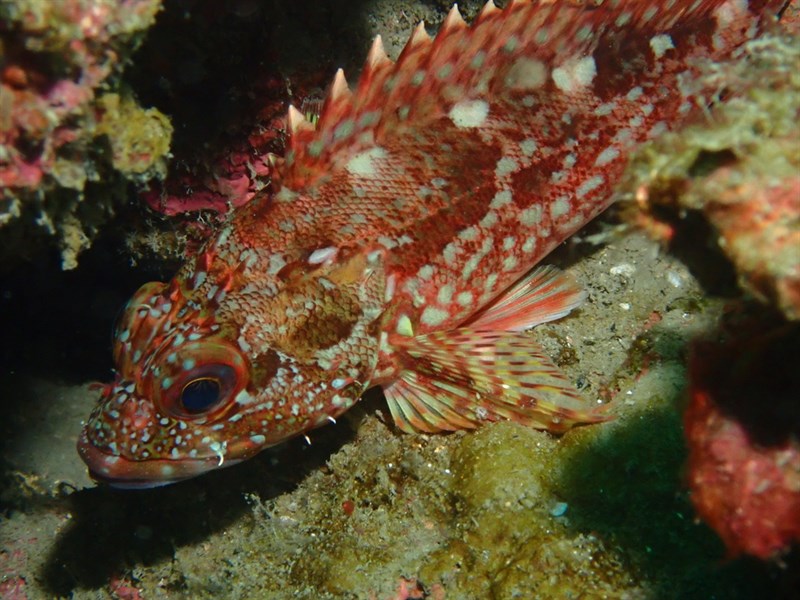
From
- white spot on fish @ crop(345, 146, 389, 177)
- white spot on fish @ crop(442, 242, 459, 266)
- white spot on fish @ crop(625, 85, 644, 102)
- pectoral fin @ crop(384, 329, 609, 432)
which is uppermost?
white spot on fish @ crop(625, 85, 644, 102)

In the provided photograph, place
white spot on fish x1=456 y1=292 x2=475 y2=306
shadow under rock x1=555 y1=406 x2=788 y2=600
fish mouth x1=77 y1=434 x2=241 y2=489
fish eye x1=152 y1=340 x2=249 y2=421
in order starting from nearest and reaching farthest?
shadow under rock x1=555 y1=406 x2=788 y2=600 < fish eye x1=152 y1=340 x2=249 y2=421 < fish mouth x1=77 y1=434 x2=241 y2=489 < white spot on fish x1=456 y1=292 x2=475 y2=306

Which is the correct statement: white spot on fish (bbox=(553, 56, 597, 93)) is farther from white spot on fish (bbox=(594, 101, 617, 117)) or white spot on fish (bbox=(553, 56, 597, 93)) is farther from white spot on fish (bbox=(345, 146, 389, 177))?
white spot on fish (bbox=(345, 146, 389, 177))

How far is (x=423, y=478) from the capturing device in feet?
12.0

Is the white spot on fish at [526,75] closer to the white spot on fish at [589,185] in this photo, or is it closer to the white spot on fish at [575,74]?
the white spot on fish at [575,74]

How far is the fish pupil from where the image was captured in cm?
319

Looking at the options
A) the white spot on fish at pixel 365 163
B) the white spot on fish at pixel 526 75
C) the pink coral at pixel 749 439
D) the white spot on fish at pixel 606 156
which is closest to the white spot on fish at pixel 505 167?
the white spot on fish at pixel 526 75

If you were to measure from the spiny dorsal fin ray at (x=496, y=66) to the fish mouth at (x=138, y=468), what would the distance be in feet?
5.52

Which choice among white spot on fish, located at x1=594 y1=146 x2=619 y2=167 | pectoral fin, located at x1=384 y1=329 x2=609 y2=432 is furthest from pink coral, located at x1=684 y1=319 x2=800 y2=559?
white spot on fish, located at x1=594 y1=146 x2=619 y2=167

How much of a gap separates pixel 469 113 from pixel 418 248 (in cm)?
92

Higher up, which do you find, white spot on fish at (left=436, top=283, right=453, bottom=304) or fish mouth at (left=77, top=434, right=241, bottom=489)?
white spot on fish at (left=436, top=283, right=453, bottom=304)

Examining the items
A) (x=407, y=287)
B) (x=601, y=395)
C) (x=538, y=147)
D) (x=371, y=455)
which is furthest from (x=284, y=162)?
(x=601, y=395)

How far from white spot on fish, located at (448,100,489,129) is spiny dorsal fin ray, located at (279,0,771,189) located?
0.05 metres

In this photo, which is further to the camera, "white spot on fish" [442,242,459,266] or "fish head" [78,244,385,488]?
"white spot on fish" [442,242,459,266]

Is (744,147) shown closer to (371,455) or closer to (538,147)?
(538,147)
